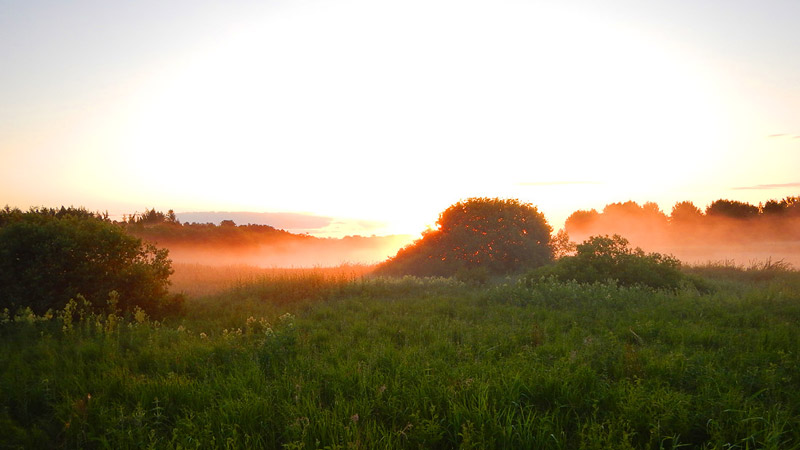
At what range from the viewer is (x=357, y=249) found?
167 ft

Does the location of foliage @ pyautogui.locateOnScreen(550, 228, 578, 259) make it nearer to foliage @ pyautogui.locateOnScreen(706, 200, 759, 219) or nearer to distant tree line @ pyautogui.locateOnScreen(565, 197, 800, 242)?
distant tree line @ pyautogui.locateOnScreen(565, 197, 800, 242)

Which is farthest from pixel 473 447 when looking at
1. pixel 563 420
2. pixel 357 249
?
pixel 357 249

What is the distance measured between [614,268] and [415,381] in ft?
34.9

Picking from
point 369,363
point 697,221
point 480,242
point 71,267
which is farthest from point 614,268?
point 697,221

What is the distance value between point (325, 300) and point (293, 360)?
5301 millimetres

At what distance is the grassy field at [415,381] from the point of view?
3928mm

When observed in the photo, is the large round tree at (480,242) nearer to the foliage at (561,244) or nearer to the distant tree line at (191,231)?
the foliage at (561,244)

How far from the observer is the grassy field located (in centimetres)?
393

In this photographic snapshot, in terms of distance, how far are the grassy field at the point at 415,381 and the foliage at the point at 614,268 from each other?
377cm

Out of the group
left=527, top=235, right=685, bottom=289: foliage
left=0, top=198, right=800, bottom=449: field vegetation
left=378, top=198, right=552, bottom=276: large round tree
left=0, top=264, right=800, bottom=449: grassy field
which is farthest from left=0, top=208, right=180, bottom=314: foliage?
left=378, top=198, right=552, bottom=276: large round tree

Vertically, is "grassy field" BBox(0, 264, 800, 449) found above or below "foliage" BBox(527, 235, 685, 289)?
below

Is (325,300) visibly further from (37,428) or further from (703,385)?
(703,385)

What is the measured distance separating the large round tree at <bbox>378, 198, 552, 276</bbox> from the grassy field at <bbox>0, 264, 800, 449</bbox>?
9756 millimetres

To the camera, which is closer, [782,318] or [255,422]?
[255,422]
